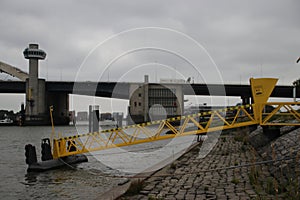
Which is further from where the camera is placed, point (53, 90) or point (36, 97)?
point (53, 90)

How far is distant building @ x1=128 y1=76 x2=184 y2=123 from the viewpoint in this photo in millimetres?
61188

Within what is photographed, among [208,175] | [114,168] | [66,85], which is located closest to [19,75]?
[66,85]

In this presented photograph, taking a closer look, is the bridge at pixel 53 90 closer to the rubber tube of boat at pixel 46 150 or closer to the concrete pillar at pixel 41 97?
the concrete pillar at pixel 41 97

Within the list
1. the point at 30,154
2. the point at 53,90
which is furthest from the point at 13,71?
the point at 30,154

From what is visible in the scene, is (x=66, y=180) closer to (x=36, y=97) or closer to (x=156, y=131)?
(x=156, y=131)

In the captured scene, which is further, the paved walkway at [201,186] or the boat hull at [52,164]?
the boat hull at [52,164]

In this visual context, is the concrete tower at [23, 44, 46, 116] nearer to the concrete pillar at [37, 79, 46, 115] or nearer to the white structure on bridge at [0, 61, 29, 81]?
the concrete pillar at [37, 79, 46, 115]

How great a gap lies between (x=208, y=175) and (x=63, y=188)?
6.95m

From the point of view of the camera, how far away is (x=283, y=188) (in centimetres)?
1048

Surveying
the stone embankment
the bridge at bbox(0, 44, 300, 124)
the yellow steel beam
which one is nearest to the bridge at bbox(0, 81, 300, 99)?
the bridge at bbox(0, 44, 300, 124)

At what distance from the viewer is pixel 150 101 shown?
70000 mm

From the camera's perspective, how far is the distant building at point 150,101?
61188mm

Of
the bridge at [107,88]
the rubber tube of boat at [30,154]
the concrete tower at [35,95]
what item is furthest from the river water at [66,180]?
the concrete tower at [35,95]

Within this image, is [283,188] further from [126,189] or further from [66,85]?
[66,85]
